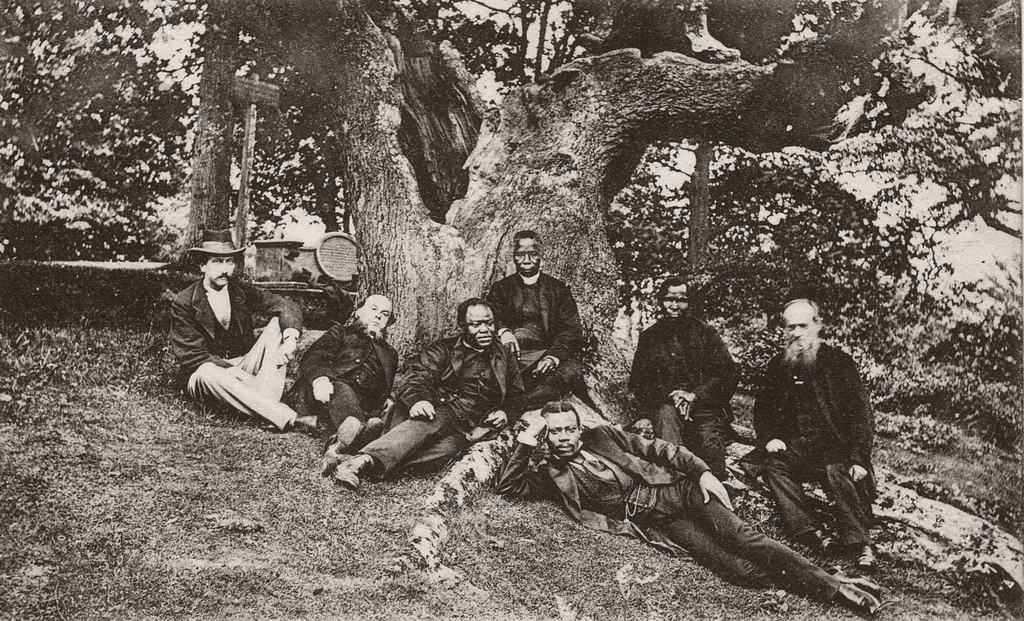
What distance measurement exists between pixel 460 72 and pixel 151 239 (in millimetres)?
2216

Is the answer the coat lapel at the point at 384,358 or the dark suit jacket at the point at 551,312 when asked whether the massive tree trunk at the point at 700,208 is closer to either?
the dark suit jacket at the point at 551,312

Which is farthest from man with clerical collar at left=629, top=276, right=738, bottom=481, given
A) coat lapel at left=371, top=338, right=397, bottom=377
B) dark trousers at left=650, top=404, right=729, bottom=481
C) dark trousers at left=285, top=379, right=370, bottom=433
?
dark trousers at left=285, top=379, right=370, bottom=433

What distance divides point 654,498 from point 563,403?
64 centimetres

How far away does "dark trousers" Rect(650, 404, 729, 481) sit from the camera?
414cm

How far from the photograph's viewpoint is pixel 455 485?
3855 mm

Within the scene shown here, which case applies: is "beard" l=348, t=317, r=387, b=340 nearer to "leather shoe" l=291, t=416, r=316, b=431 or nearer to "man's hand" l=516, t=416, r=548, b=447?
"leather shoe" l=291, t=416, r=316, b=431

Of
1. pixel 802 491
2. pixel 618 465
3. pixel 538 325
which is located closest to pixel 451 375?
pixel 538 325

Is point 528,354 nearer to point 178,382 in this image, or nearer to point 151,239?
point 178,382

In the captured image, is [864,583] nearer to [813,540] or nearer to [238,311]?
[813,540]

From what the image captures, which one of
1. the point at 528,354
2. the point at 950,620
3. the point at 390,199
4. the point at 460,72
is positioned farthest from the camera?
the point at 460,72

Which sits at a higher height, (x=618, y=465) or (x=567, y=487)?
(x=618, y=465)

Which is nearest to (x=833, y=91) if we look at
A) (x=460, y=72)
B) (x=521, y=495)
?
(x=460, y=72)

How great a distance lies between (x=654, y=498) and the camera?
3.94 metres

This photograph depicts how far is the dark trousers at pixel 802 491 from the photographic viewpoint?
12.7 feet
